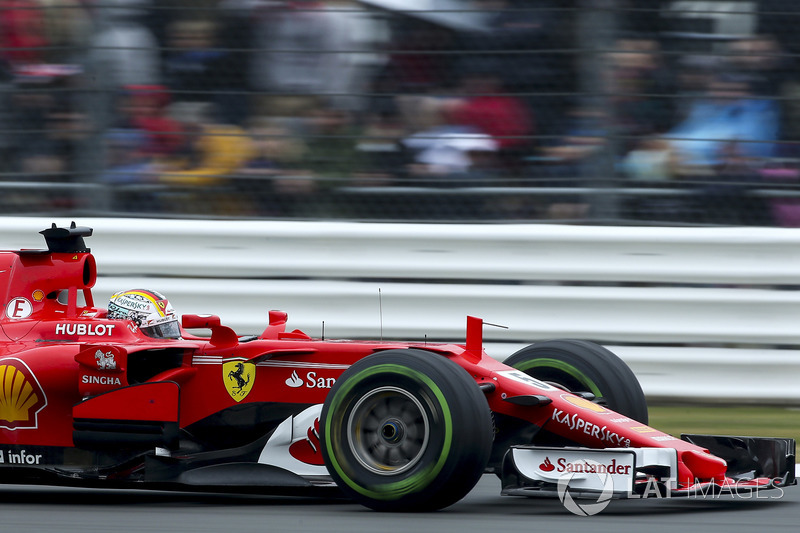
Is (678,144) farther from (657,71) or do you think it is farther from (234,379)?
(234,379)

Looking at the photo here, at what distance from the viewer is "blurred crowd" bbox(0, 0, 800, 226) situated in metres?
7.62

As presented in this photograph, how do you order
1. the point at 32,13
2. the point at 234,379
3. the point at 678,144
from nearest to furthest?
1. the point at 234,379
2. the point at 678,144
3. the point at 32,13

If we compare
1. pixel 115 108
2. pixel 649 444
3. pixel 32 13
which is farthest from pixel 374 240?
pixel 649 444

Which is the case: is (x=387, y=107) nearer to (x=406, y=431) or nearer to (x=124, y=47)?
(x=124, y=47)

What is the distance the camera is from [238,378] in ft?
17.2

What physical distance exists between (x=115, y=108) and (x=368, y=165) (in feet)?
5.47

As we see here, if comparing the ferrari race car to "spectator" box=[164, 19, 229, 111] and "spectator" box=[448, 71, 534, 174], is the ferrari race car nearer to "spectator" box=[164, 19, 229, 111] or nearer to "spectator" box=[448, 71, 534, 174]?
"spectator" box=[448, 71, 534, 174]

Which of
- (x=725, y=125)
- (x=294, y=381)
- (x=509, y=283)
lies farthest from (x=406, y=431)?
(x=725, y=125)

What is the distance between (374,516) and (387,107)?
11.9ft

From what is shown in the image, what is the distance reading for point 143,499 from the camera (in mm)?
5547

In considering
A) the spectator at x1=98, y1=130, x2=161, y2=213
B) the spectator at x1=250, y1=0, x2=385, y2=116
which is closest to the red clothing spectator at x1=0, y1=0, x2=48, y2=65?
the spectator at x1=98, y1=130, x2=161, y2=213

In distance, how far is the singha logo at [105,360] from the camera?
5.27 metres

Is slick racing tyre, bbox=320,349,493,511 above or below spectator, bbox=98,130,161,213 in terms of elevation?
below

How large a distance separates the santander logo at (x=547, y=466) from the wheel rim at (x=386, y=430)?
1.48 ft
